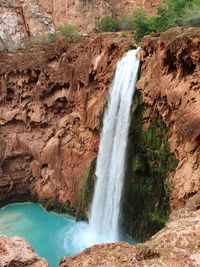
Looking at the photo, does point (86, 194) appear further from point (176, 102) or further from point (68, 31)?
point (68, 31)

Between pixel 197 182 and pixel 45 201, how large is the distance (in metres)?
9.40

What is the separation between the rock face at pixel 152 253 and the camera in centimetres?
551

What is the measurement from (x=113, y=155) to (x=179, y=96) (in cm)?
416

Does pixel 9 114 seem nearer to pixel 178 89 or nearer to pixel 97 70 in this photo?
pixel 97 70

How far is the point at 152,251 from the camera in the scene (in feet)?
18.7

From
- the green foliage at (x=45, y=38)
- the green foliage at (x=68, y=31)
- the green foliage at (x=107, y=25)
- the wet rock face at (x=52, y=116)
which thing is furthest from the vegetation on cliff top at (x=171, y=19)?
the green foliage at (x=45, y=38)

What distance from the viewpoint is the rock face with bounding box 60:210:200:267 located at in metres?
5.51

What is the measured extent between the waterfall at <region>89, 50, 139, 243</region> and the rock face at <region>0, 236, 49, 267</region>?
30.4 ft

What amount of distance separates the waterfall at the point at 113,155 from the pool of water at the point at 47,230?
23.8 inches

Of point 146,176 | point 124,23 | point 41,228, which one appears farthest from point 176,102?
point 124,23

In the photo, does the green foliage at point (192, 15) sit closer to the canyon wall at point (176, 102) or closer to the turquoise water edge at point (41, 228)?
the canyon wall at point (176, 102)

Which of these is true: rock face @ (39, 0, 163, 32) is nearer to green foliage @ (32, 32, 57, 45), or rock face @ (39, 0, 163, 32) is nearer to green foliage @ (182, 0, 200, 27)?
green foliage @ (32, 32, 57, 45)

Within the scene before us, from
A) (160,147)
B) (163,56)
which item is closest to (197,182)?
(160,147)

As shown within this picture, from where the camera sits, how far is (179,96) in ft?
41.3
